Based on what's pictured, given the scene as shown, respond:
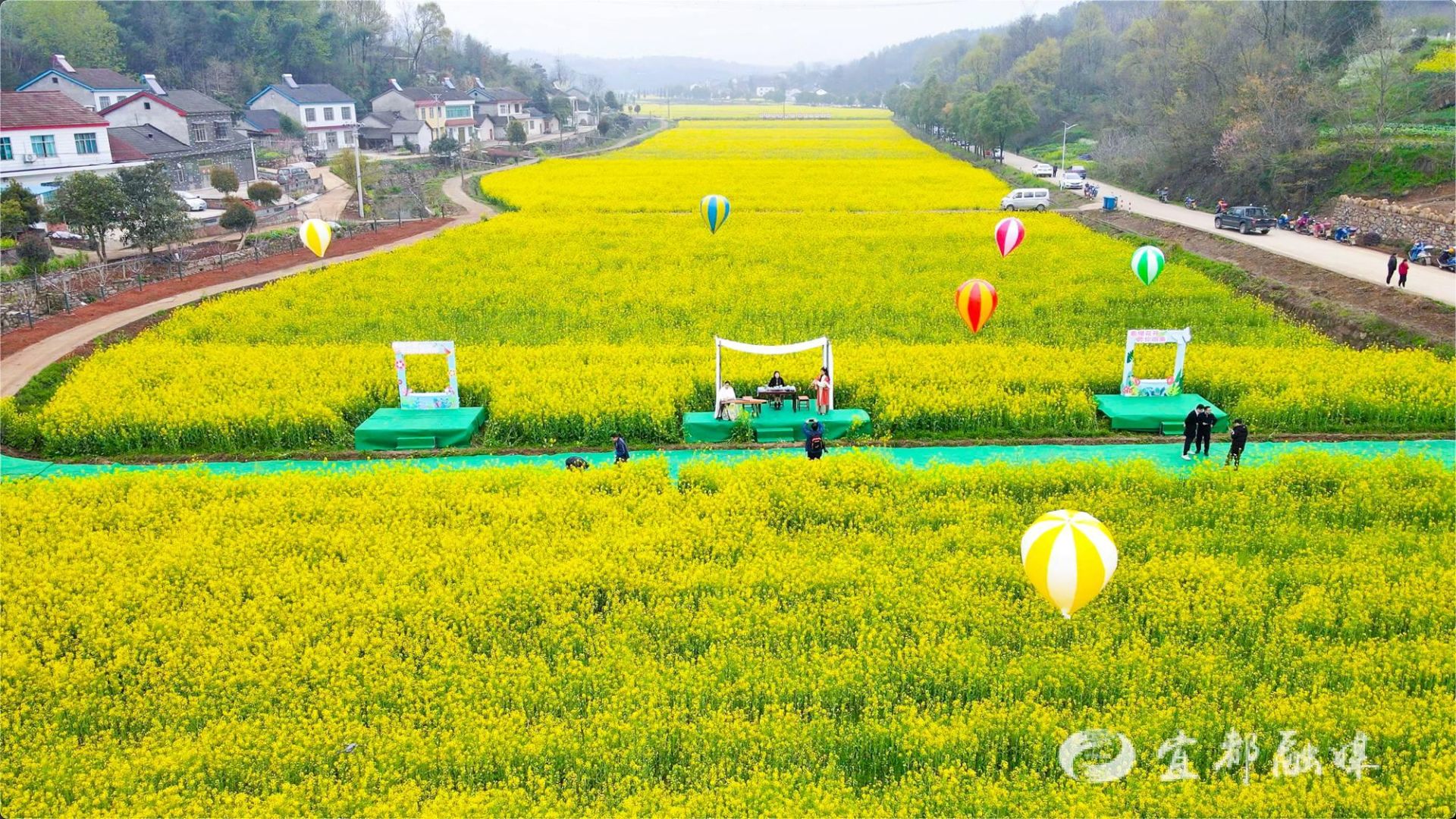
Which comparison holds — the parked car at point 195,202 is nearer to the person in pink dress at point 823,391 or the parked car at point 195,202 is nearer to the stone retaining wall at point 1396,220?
the person in pink dress at point 823,391

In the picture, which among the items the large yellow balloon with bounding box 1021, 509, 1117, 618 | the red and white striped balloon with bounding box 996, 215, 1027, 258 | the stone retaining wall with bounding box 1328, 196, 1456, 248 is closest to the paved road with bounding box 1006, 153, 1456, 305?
the stone retaining wall with bounding box 1328, 196, 1456, 248

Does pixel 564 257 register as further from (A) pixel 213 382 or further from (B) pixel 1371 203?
(B) pixel 1371 203

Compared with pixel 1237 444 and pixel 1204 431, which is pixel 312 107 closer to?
pixel 1204 431

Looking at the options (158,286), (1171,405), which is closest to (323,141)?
(158,286)

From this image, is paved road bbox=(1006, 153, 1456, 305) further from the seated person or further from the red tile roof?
the red tile roof

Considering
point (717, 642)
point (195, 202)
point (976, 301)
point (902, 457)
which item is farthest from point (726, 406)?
point (195, 202)
